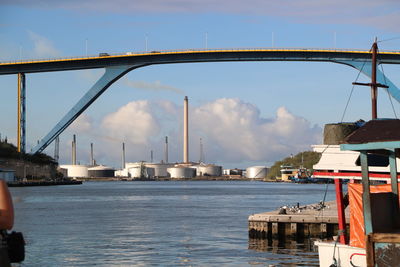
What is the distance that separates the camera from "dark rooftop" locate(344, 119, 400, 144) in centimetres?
1034

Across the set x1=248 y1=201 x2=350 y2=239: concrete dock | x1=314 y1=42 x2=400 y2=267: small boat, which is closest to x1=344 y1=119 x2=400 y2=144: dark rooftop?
x1=314 y1=42 x2=400 y2=267: small boat

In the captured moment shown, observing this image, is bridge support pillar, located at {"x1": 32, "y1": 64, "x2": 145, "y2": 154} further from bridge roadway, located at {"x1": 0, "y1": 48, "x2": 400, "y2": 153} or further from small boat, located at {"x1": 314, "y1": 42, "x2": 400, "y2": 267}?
small boat, located at {"x1": 314, "y1": 42, "x2": 400, "y2": 267}

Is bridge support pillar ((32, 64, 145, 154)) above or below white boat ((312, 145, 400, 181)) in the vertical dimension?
above

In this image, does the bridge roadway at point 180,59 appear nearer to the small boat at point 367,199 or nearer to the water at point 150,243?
the water at point 150,243

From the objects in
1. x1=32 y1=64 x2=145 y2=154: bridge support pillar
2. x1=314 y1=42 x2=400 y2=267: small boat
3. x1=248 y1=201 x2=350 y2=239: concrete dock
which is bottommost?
x1=248 y1=201 x2=350 y2=239: concrete dock

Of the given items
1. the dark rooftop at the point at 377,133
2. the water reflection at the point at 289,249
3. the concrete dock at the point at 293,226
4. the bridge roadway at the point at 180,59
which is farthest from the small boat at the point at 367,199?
the bridge roadway at the point at 180,59

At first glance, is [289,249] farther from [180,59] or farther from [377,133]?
[180,59]

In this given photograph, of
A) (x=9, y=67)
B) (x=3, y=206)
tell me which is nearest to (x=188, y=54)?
(x=9, y=67)

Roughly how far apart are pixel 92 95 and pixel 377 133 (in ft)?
314

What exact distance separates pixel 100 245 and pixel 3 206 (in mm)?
23430

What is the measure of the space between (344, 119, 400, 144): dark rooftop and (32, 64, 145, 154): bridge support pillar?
95291 mm

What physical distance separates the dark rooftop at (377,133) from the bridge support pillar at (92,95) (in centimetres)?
9529

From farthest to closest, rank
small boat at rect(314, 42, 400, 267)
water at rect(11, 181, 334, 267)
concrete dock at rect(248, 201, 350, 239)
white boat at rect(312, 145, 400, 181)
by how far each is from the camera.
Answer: concrete dock at rect(248, 201, 350, 239) → water at rect(11, 181, 334, 267) → white boat at rect(312, 145, 400, 181) → small boat at rect(314, 42, 400, 267)

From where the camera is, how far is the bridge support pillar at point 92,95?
105062 millimetres
